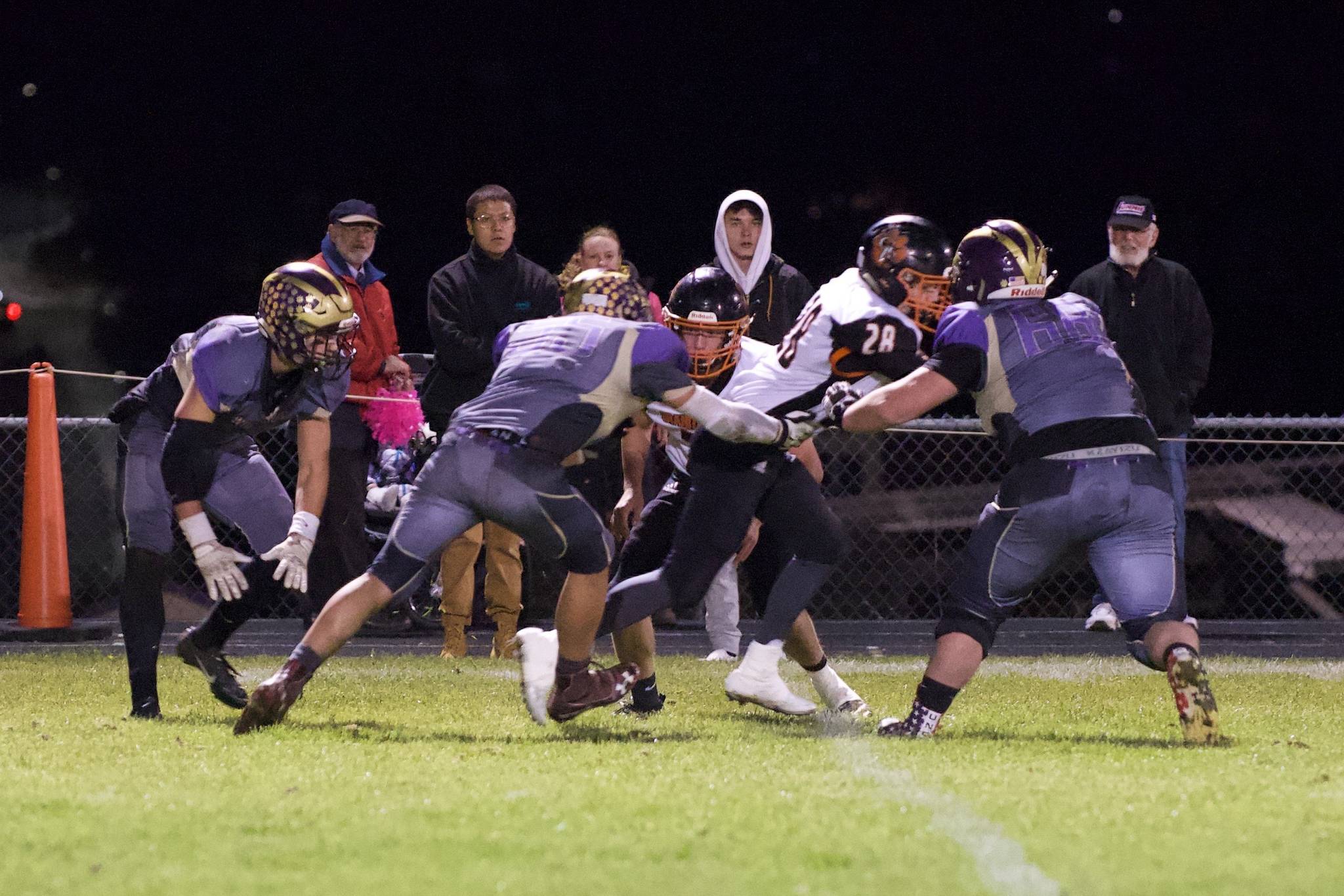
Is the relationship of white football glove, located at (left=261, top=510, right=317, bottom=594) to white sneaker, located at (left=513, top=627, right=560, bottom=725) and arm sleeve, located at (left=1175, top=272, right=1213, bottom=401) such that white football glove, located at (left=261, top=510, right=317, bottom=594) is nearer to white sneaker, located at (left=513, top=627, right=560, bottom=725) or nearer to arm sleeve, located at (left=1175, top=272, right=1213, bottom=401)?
white sneaker, located at (left=513, top=627, right=560, bottom=725)

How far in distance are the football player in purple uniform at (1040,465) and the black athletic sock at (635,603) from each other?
31.4 inches

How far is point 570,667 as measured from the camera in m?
5.19

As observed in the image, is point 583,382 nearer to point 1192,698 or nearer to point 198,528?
point 198,528

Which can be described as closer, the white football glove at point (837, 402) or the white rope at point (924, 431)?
the white football glove at point (837, 402)

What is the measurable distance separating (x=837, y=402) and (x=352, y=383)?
386 centimetres

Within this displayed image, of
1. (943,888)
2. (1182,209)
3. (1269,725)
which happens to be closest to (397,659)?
(1269,725)

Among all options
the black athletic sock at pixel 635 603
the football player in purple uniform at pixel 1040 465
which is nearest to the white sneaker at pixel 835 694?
the football player in purple uniform at pixel 1040 465

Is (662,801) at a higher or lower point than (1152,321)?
lower

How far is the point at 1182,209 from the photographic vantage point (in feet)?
42.7

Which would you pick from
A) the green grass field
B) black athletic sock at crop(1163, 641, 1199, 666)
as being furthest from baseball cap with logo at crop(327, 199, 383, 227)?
black athletic sock at crop(1163, 641, 1199, 666)

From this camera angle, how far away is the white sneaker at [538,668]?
510 cm

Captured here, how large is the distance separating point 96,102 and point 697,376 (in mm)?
8846

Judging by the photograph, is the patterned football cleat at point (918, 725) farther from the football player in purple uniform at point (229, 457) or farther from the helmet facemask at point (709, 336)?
the football player in purple uniform at point (229, 457)

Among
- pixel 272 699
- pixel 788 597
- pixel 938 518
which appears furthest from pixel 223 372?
pixel 938 518
